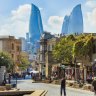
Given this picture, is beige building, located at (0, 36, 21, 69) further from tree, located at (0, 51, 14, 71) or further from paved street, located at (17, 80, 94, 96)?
paved street, located at (17, 80, 94, 96)

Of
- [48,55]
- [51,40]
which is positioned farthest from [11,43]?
[48,55]

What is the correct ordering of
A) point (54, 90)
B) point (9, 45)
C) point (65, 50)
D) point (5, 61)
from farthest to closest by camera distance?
point (9, 45) < point (5, 61) < point (65, 50) < point (54, 90)

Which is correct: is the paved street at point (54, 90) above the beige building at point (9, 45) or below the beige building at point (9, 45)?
below

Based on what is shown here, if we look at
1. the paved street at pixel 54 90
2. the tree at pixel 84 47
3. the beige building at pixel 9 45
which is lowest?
the paved street at pixel 54 90

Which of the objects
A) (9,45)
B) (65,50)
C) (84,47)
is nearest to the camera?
(84,47)

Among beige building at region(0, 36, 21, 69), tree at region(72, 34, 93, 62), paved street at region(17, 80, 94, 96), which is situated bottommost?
paved street at region(17, 80, 94, 96)

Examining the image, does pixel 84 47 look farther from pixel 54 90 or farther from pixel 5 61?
pixel 5 61

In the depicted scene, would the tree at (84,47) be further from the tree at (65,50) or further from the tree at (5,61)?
the tree at (5,61)

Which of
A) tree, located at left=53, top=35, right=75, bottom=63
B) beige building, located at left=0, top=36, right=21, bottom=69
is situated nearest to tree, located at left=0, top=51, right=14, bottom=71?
tree, located at left=53, top=35, right=75, bottom=63

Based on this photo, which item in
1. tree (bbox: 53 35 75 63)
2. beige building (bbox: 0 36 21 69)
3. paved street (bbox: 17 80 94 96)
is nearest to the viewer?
paved street (bbox: 17 80 94 96)

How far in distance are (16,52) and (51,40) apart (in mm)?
27743

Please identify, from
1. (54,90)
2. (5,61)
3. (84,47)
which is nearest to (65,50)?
(5,61)

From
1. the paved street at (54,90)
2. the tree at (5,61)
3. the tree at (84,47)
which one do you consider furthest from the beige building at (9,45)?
the tree at (84,47)

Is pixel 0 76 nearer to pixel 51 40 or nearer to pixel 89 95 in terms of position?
pixel 89 95
